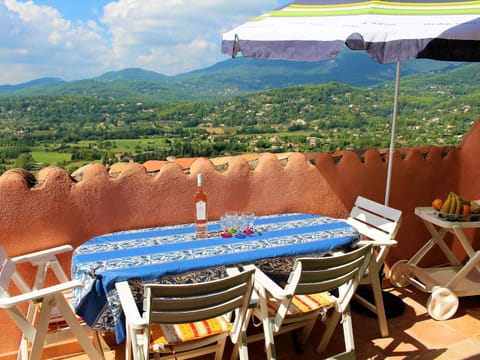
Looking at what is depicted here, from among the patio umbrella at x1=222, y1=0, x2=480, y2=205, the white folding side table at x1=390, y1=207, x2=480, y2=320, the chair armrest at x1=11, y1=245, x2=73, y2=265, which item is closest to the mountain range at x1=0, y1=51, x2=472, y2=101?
the white folding side table at x1=390, y1=207, x2=480, y2=320

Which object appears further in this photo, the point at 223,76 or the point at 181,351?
the point at 223,76

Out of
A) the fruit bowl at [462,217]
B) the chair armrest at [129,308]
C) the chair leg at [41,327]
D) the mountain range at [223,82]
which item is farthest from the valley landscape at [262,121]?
the chair armrest at [129,308]

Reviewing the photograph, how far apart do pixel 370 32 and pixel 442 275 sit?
101 inches

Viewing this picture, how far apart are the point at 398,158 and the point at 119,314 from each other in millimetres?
2949

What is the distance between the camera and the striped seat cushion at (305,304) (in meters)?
2.53

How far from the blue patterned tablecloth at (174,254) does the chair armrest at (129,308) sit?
0.07 m

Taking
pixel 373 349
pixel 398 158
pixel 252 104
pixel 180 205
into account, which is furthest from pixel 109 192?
pixel 252 104

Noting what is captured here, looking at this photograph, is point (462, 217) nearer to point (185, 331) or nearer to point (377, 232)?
point (377, 232)

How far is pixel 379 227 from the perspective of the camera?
3326 mm

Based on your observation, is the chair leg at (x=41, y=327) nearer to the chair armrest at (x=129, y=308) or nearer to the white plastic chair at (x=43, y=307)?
Result: the white plastic chair at (x=43, y=307)

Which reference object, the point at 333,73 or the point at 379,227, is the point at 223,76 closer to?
the point at 333,73

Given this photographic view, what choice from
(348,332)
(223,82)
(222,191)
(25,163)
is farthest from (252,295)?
(223,82)

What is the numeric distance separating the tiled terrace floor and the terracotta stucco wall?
2.47ft

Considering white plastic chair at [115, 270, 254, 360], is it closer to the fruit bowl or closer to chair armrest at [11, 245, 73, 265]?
chair armrest at [11, 245, 73, 265]
